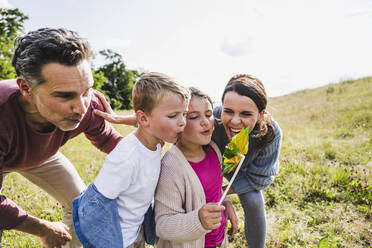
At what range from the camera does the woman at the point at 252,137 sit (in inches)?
87.5

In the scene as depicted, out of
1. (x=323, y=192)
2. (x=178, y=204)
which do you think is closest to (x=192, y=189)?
(x=178, y=204)

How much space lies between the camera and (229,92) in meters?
2.29

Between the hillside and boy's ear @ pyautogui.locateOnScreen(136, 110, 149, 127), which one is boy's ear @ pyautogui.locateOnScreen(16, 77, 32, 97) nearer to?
boy's ear @ pyautogui.locateOnScreen(136, 110, 149, 127)

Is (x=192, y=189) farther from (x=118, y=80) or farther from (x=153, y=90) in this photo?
(x=118, y=80)

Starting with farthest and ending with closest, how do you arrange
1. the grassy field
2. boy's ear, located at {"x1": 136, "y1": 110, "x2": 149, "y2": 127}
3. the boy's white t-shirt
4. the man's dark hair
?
1. the grassy field
2. boy's ear, located at {"x1": 136, "y1": 110, "x2": 149, "y2": 127}
3. the man's dark hair
4. the boy's white t-shirt

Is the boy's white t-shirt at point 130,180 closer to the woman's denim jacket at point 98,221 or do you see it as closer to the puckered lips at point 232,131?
the woman's denim jacket at point 98,221

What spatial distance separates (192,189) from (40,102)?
4.27 feet

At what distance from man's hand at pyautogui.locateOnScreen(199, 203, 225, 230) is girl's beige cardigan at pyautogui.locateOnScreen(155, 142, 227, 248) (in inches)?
1.8

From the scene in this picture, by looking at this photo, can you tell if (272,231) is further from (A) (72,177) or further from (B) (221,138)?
(A) (72,177)

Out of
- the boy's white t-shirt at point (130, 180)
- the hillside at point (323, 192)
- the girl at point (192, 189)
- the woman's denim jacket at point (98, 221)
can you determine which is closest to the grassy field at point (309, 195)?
the hillside at point (323, 192)

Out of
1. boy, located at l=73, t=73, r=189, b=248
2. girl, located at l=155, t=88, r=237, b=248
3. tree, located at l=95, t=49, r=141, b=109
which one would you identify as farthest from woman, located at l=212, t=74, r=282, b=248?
tree, located at l=95, t=49, r=141, b=109

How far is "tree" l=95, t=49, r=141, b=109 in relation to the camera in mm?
24531

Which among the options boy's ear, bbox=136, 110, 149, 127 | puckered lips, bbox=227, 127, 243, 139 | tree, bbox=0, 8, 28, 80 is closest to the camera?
boy's ear, bbox=136, 110, 149, 127

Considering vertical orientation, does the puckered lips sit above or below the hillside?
above
